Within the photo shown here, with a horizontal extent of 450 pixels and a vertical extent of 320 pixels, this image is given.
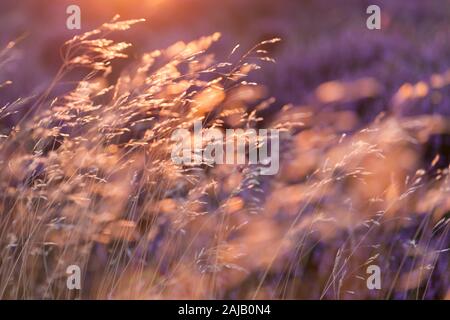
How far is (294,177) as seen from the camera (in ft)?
11.7

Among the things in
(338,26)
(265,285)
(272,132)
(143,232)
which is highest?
(338,26)

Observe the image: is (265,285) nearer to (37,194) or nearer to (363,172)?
(363,172)

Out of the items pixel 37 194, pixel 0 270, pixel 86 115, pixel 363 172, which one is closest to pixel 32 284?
pixel 0 270

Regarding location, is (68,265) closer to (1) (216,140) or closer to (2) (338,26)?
(1) (216,140)

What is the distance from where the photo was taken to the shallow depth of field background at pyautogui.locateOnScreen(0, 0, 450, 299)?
11.1 ft

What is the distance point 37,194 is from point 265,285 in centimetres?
106

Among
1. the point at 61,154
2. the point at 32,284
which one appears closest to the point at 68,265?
the point at 32,284

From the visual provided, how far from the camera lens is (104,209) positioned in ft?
11.1

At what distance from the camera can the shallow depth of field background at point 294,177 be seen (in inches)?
134

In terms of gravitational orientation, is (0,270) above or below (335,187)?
below

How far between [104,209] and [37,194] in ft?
0.96

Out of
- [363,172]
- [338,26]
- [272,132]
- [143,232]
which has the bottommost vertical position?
[143,232]

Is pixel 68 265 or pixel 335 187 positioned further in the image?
pixel 335 187

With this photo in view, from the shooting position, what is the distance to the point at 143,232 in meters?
3.46
